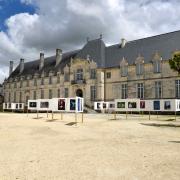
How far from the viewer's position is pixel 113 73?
39.6 metres

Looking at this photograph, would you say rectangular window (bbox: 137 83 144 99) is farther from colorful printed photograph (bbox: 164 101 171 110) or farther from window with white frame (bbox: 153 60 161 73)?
colorful printed photograph (bbox: 164 101 171 110)

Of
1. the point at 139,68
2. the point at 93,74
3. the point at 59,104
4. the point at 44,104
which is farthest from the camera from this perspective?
the point at 93,74

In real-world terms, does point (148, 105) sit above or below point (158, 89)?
below

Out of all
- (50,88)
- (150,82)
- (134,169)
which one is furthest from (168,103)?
(50,88)

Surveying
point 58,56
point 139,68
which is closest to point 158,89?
point 139,68

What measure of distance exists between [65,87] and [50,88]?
4.49 metres

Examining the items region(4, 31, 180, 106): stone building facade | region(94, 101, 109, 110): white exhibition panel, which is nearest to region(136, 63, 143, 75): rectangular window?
region(4, 31, 180, 106): stone building facade

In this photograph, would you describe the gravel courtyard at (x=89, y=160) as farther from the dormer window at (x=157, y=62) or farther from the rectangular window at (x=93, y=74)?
the rectangular window at (x=93, y=74)

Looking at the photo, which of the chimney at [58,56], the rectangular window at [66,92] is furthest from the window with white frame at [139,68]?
the chimney at [58,56]

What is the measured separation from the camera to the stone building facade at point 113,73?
34.7 meters

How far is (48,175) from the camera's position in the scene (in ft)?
18.3

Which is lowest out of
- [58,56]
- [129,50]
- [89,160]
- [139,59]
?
[89,160]

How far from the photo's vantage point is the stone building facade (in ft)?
114

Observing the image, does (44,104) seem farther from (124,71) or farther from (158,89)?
(124,71)
